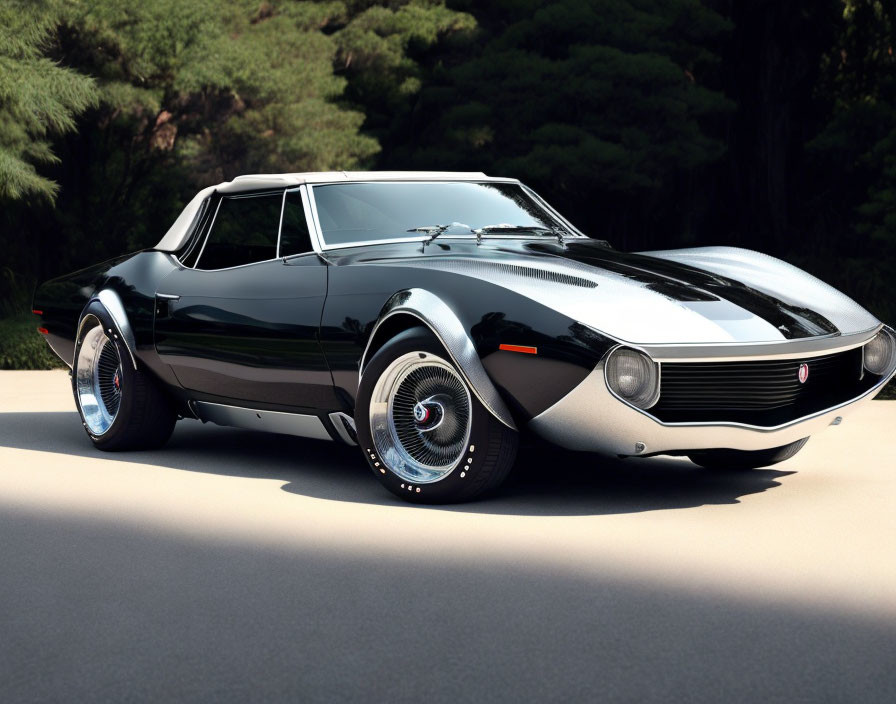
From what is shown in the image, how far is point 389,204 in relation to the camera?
24.0ft

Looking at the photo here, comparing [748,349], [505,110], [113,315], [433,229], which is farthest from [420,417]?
[505,110]

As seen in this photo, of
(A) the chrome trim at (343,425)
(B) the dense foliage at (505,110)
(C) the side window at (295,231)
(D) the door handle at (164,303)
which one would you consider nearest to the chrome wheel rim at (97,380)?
(D) the door handle at (164,303)

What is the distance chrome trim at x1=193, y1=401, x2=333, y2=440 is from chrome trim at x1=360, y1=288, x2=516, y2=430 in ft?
3.21

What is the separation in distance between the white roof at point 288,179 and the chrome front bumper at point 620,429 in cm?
185

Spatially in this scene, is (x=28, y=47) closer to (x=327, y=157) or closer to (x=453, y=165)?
(x=327, y=157)

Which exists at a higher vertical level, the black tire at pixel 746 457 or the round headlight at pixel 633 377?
the round headlight at pixel 633 377

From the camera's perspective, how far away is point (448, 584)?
4945 mm

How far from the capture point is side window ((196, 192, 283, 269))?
7348mm

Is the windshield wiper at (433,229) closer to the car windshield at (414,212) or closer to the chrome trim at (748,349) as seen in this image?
the car windshield at (414,212)

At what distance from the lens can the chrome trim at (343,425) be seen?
6.78m

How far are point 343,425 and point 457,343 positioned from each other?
0.98 m

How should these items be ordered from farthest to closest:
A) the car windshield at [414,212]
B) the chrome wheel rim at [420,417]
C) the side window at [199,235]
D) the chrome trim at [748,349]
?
the side window at [199,235]
the car windshield at [414,212]
the chrome wheel rim at [420,417]
the chrome trim at [748,349]

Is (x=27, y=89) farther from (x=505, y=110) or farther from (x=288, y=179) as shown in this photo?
(x=288, y=179)

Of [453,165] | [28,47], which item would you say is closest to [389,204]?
[28,47]
